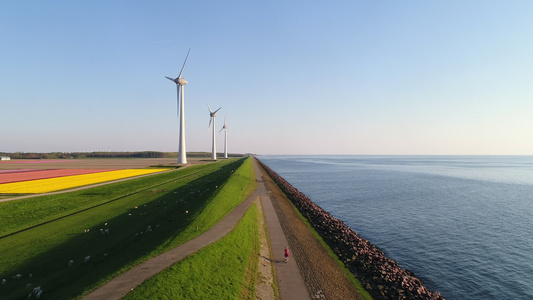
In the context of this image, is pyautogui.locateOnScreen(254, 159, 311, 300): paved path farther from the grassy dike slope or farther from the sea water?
the sea water

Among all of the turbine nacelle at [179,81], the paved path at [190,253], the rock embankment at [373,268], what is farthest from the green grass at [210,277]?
the turbine nacelle at [179,81]

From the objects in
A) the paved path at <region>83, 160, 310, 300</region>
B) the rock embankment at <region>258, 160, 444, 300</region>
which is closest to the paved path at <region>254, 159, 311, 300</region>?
the paved path at <region>83, 160, 310, 300</region>

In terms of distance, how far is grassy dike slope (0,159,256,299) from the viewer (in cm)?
1647

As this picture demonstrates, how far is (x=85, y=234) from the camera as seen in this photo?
2630cm

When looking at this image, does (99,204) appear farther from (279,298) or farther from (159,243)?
(279,298)

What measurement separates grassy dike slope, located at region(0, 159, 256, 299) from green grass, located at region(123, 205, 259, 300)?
3075mm

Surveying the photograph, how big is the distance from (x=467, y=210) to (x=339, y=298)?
4363 cm

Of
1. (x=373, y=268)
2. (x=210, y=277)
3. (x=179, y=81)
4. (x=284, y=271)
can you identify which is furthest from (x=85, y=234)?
(x=179, y=81)

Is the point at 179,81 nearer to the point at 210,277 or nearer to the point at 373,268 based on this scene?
the point at 210,277

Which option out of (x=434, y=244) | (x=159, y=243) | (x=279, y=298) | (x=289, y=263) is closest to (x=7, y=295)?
(x=159, y=243)

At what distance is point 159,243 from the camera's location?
65.7ft

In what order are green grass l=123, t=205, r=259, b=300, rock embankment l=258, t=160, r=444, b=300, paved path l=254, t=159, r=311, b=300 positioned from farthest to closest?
rock embankment l=258, t=160, r=444, b=300, paved path l=254, t=159, r=311, b=300, green grass l=123, t=205, r=259, b=300

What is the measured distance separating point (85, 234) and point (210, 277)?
19.4 meters

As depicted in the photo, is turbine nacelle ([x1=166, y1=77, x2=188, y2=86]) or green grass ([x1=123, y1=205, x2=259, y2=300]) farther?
turbine nacelle ([x1=166, y1=77, x2=188, y2=86])
